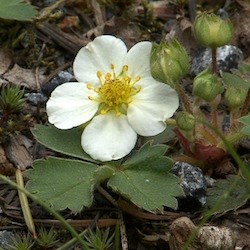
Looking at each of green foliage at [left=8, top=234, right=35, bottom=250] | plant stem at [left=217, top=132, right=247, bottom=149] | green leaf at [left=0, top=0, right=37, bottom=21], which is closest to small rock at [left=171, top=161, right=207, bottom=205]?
plant stem at [left=217, top=132, right=247, bottom=149]

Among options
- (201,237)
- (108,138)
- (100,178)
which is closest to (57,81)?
(108,138)

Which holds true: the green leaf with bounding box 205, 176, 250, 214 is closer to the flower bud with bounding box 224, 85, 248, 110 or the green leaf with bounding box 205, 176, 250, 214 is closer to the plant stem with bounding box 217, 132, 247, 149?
the plant stem with bounding box 217, 132, 247, 149

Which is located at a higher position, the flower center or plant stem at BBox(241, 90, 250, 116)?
the flower center

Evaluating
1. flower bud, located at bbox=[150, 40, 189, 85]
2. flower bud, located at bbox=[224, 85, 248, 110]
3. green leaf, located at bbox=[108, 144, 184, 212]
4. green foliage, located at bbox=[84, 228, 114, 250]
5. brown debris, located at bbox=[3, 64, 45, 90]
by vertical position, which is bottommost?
green foliage, located at bbox=[84, 228, 114, 250]

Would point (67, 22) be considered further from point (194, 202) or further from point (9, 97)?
point (194, 202)

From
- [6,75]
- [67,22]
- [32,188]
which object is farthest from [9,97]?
[67,22]

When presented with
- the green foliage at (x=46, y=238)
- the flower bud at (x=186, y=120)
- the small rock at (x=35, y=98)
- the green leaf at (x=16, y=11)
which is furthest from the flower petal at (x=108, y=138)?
the green leaf at (x=16, y=11)

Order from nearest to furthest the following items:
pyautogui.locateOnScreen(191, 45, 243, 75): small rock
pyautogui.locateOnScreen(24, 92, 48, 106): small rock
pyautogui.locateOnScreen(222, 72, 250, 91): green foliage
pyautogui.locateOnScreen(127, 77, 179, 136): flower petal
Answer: pyautogui.locateOnScreen(127, 77, 179, 136): flower petal < pyautogui.locateOnScreen(222, 72, 250, 91): green foliage < pyautogui.locateOnScreen(24, 92, 48, 106): small rock < pyautogui.locateOnScreen(191, 45, 243, 75): small rock
